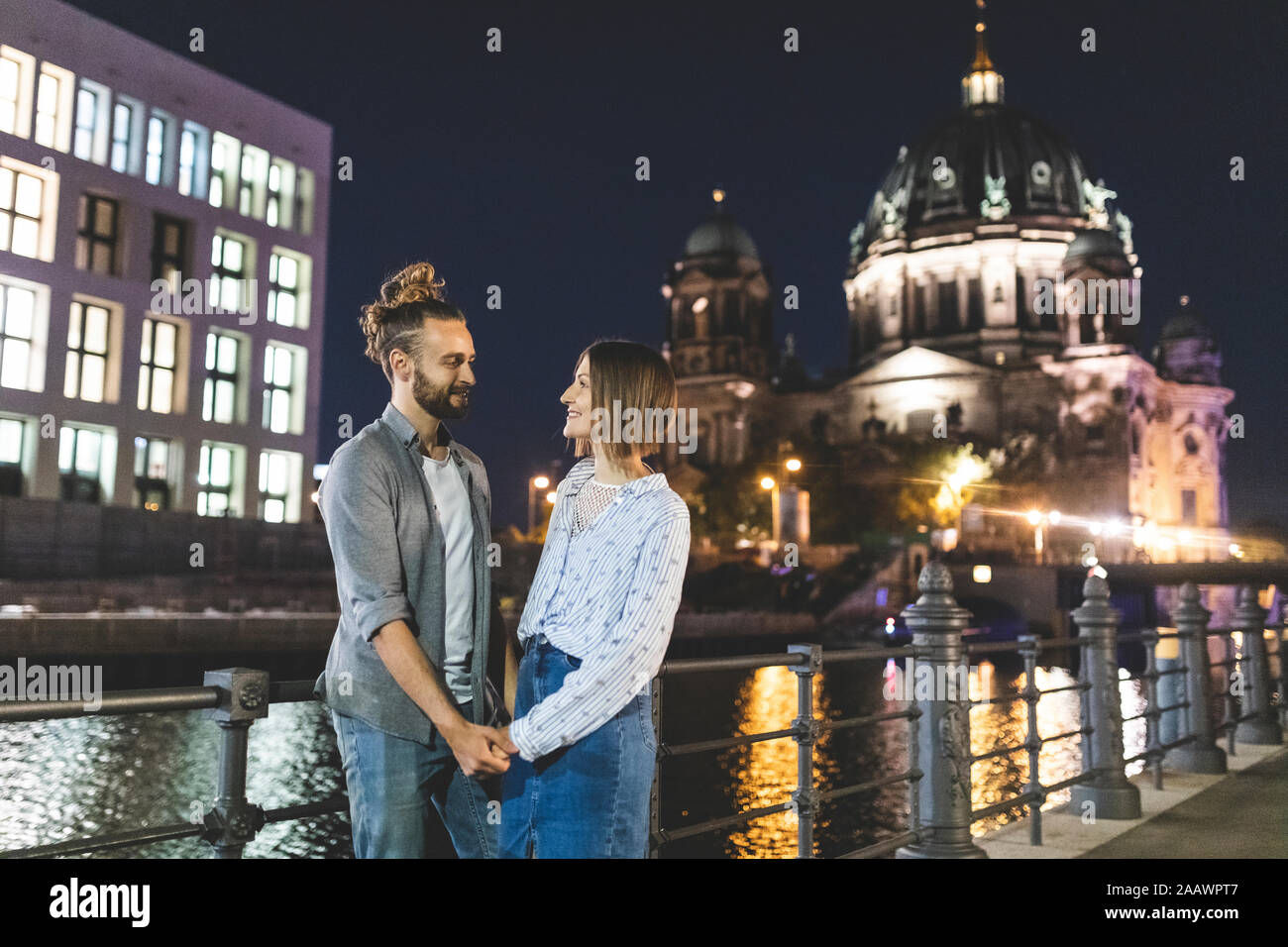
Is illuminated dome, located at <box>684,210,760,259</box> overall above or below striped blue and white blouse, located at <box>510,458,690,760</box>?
above

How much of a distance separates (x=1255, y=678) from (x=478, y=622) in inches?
434

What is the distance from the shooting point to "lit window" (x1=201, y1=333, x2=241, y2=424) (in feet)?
144

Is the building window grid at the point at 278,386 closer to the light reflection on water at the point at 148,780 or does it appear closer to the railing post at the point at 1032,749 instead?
the light reflection on water at the point at 148,780

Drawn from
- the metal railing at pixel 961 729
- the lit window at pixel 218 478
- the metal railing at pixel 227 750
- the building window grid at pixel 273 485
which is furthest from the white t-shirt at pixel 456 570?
the building window grid at pixel 273 485

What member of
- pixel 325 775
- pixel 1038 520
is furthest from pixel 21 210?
pixel 1038 520

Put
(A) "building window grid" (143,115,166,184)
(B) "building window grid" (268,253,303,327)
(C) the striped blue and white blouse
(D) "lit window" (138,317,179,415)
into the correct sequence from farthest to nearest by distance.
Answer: (B) "building window grid" (268,253,303,327), (A) "building window grid" (143,115,166,184), (D) "lit window" (138,317,179,415), (C) the striped blue and white blouse

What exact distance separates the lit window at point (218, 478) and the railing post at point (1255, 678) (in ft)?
123

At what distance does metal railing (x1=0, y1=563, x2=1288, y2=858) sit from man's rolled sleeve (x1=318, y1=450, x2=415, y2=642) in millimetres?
369

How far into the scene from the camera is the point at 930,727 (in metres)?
6.32

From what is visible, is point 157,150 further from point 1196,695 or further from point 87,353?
point 1196,695

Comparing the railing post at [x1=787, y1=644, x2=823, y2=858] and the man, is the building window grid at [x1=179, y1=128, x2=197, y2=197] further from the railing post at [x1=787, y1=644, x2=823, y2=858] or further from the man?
the man

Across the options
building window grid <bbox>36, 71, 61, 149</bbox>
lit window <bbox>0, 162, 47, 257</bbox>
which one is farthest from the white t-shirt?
building window grid <bbox>36, 71, 61, 149</bbox>

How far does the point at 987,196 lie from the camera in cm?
8738
